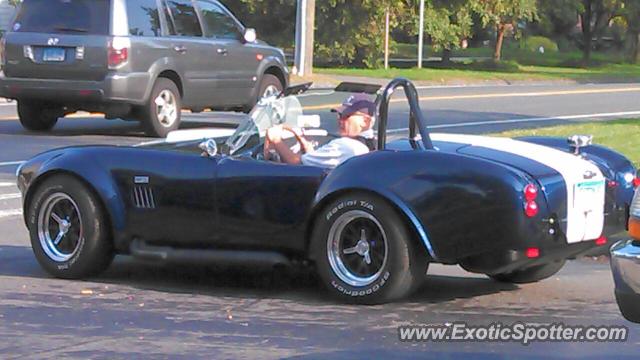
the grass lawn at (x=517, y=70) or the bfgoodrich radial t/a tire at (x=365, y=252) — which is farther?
the grass lawn at (x=517, y=70)

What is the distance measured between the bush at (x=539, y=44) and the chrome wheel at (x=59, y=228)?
62686mm

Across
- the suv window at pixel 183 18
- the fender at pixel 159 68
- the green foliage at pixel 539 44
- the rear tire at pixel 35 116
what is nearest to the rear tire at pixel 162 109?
the fender at pixel 159 68

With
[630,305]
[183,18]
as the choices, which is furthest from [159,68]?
[630,305]

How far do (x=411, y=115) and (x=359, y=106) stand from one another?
0.34 meters

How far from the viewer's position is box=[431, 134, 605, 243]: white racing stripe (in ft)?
22.4

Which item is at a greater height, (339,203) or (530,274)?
(339,203)

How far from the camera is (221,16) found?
59.0 ft

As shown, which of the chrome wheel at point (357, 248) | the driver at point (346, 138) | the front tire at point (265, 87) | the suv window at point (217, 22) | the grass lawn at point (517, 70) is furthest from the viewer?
the grass lawn at point (517, 70)

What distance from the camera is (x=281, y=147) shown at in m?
7.50

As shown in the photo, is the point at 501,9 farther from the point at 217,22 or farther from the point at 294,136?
the point at 294,136

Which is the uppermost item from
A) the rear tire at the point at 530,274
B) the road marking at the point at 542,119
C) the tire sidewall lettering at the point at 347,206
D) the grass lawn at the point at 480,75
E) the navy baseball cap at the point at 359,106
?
the navy baseball cap at the point at 359,106

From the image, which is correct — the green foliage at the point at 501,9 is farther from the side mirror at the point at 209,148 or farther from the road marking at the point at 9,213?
the side mirror at the point at 209,148

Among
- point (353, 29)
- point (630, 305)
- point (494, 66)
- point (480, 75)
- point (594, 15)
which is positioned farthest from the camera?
point (594, 15)

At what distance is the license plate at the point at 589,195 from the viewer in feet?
22.6
